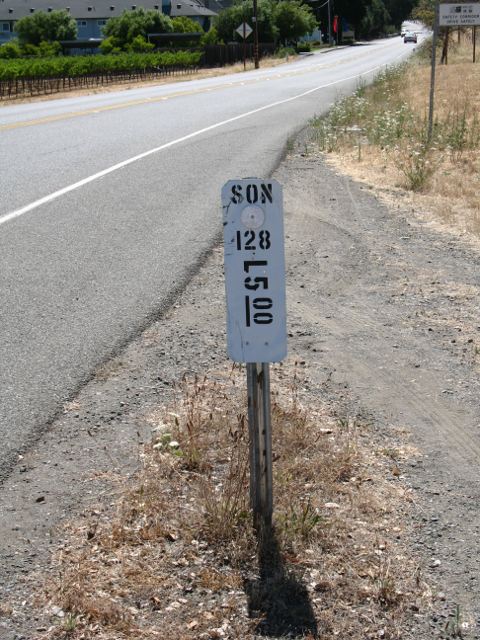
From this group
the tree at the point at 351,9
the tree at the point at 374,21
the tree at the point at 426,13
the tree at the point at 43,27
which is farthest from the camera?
the tree at the point at 374,21

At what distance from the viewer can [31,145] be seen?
14.5m

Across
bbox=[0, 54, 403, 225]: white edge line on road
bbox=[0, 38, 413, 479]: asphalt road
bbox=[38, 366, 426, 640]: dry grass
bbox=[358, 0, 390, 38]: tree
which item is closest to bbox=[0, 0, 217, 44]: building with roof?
bbox=[358, 0, 390, 38]: tree

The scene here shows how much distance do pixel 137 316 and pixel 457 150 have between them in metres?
8.58

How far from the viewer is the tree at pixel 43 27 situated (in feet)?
295

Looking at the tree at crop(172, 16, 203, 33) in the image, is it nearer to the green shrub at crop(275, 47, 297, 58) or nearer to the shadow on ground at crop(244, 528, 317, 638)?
the green shrub at crop(275, 47, 297, 58)

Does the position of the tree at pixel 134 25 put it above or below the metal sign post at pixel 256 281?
above

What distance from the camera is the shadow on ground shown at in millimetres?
2816

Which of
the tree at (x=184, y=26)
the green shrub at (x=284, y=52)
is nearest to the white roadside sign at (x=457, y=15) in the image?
the green shrub at (x=284, y=52)

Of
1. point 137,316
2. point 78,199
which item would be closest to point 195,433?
point 137,316

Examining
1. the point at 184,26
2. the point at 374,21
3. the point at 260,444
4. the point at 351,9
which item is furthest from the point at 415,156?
the point at 374,21

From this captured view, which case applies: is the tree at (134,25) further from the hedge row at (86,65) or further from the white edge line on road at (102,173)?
the white edge line on road at (102,173)

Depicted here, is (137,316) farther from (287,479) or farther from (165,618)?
(165,618)

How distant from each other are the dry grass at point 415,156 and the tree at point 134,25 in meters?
69.7

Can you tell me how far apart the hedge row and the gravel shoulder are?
111 ft
